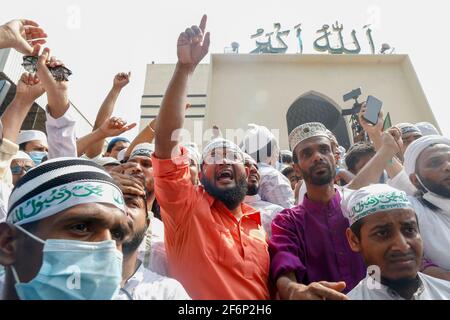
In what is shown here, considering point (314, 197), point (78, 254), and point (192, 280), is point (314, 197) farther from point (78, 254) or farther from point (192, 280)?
point (78, 254)

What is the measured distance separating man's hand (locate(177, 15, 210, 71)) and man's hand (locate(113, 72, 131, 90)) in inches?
68.9

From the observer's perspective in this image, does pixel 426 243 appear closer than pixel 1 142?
No

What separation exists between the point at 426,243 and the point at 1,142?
2.43 meters

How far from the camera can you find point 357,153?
366cm

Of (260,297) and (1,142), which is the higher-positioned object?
(1,142)

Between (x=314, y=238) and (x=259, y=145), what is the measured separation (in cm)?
197

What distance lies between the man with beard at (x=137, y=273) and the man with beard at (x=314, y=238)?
54cm

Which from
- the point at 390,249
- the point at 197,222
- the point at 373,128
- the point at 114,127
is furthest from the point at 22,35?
the point at 373,128

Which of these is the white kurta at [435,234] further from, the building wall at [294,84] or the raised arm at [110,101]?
the building wall at [294,84]

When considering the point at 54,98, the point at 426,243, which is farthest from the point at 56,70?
the point at 426,243

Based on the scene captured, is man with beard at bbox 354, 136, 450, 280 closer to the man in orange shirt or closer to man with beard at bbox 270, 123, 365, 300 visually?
man with beard at bbox 270, 123, 365, 300

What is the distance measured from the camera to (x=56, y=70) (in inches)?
104
